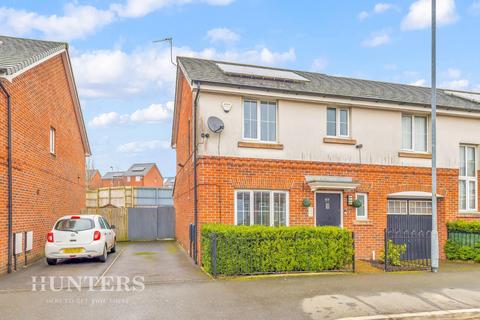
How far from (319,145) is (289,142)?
3.36 feet

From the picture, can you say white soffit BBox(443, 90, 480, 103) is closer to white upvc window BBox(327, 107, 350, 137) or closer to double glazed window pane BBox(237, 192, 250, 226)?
white upvc window BBox(327, 107, 350, 137)

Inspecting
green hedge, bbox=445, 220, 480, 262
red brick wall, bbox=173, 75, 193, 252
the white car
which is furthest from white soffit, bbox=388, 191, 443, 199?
the white car

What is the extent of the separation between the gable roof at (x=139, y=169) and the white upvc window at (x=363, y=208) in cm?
6164

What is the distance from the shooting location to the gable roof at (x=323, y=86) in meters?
12.4

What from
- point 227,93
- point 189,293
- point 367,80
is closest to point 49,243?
point 189,293

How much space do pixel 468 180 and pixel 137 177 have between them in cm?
6283

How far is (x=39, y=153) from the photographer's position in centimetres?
1345

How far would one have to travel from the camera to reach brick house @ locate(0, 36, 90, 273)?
34.7 feet

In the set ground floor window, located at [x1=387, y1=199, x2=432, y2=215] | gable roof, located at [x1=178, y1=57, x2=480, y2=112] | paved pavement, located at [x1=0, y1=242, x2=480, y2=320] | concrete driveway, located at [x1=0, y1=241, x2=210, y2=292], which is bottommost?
concrete driveway, located at [x1=0, y1=241, x2=210, y2=292]

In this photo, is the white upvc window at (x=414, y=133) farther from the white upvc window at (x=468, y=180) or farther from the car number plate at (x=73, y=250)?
the car number plate at (x=73, y=250)

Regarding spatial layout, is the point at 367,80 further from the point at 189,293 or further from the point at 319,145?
the point at 189,293

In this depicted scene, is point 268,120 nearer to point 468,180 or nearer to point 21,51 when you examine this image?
point 468,180

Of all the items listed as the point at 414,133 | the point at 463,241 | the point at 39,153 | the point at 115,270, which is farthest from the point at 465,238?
the point at 39,153

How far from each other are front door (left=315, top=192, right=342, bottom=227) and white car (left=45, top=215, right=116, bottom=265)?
663 cm
